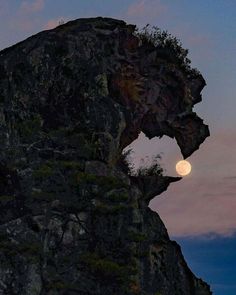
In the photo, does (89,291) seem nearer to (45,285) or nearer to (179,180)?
(45,285)

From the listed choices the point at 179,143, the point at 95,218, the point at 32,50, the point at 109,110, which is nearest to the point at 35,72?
the point at 32,50

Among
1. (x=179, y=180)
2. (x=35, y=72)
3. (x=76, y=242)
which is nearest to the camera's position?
(x=76, y=242)

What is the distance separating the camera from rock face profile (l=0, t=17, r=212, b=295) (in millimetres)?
27438

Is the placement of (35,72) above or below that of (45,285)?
above

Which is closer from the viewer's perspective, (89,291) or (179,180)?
(89,291)

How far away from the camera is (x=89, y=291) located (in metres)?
27.5

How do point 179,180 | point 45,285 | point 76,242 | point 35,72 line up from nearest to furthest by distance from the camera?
point 45,285
point 76,242
point 35,72
point 179,180

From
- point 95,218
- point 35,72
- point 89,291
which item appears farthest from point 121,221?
point 35,72

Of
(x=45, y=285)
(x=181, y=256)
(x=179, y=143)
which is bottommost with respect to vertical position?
(x=45, y=285)

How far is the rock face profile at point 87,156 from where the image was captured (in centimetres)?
2744

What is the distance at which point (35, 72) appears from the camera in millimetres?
33469

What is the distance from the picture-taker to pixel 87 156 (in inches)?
1217

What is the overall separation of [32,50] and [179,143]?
494 inches

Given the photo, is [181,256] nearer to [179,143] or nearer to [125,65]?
[179,143]
